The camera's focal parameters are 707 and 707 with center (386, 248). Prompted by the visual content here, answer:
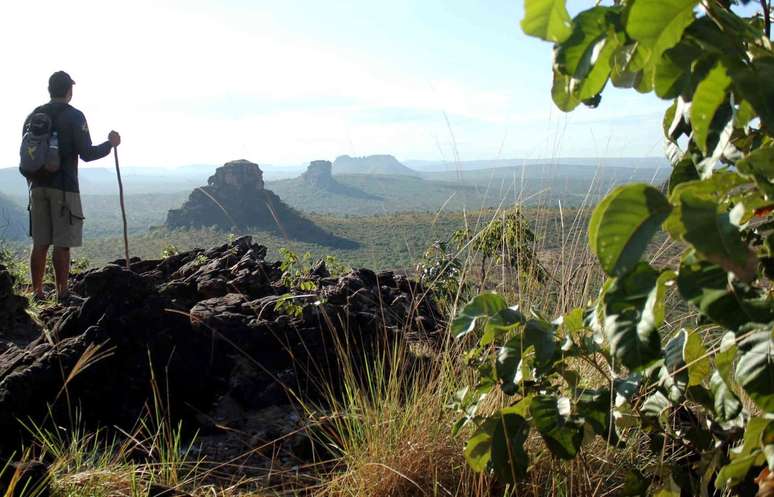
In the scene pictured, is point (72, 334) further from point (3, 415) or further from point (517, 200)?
point (517, 200)

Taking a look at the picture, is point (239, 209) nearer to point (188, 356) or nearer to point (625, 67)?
point (188, 356)

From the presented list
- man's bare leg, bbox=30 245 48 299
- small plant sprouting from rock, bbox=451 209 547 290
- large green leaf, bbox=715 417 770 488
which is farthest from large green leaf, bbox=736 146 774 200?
man's bare leg, bbox=30 245 48 299

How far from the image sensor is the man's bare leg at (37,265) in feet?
19.3

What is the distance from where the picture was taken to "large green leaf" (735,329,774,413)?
39.9 inches

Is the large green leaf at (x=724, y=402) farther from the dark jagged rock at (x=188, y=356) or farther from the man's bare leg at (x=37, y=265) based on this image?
the man's bare leg at (x=37, y=265)

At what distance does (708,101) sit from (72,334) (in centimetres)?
323

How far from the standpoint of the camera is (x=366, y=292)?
4004 millimetres

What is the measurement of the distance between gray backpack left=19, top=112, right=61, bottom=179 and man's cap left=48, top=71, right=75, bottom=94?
22 cm

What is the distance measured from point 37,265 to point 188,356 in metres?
3.32

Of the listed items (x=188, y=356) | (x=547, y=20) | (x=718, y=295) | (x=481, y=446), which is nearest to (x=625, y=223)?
(x=718, y=295)

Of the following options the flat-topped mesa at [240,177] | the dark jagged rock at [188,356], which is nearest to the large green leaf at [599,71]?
the dark jagged rock at [188,356]

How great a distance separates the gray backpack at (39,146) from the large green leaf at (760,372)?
5.60 m

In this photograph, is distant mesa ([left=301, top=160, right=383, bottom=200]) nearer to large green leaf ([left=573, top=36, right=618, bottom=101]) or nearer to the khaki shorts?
the khaki shorts

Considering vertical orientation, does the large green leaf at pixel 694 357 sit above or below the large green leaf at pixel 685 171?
below
